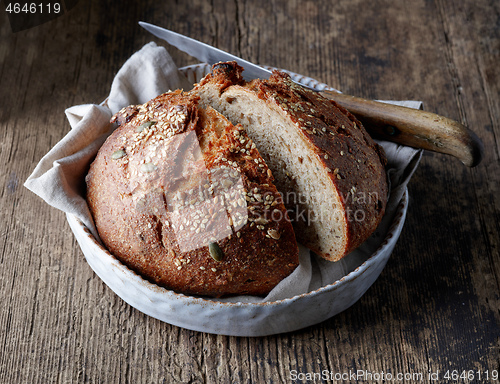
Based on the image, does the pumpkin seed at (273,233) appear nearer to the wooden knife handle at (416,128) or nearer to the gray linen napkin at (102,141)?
the gray linen napkin at (102,141)

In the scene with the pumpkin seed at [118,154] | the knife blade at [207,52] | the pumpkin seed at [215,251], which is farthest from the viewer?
the knife blade at [207,52]

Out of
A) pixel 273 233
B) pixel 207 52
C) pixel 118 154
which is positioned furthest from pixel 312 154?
pixel 207 52

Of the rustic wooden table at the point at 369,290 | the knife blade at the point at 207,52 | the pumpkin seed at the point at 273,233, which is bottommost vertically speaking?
the rustic wooden table at the point at 369,290

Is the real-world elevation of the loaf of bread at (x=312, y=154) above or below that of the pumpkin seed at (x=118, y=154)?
below

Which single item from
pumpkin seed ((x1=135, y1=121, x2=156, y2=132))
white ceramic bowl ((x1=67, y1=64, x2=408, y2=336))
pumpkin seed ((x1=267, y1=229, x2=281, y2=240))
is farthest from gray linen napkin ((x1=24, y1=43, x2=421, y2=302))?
pumpkin seed ((x1=135, y1=121, x2=156, y2=132))

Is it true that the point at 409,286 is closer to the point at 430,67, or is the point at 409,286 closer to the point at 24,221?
the point at 430,67


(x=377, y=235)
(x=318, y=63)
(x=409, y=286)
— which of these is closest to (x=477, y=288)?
(x=409, y=286)

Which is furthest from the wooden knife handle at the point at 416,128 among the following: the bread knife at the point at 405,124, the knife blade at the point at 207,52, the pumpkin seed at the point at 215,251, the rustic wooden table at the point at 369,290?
the pumpkin seed at the point at 215,251
